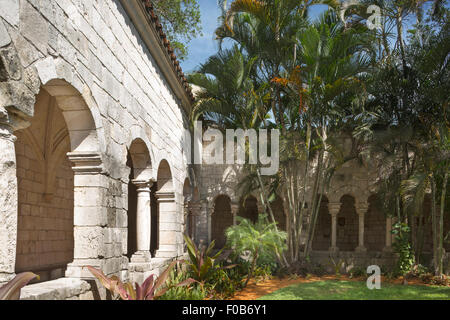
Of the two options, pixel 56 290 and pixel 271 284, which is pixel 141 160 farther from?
pixel 271 284

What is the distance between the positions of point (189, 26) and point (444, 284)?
10.9 metres

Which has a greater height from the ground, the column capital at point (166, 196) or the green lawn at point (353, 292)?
the column capital at point (166, 196)

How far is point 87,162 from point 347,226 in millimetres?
12365

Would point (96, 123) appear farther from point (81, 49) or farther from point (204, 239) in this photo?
point (204, 239)

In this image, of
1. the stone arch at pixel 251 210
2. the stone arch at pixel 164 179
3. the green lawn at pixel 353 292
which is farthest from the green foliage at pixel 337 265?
the stone arch at pixel 164 179

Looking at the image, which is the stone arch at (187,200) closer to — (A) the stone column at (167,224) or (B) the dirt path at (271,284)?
(A) the stone column at (167,224)

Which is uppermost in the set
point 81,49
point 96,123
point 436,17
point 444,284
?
point 436,17

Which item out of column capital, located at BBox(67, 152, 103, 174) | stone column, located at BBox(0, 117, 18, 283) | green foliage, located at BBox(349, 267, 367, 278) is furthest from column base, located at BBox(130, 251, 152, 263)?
green foliage, located at BBox(349, 267, 367, 278)

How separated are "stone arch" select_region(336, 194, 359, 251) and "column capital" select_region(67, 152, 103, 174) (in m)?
12.0

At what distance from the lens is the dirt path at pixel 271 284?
797 cm

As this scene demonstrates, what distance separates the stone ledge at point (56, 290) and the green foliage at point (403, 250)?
7.67 metres

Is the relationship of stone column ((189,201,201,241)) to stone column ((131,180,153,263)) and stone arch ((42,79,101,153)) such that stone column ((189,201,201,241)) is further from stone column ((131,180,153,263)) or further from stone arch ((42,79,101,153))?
stone arch ((42,79,101,153))

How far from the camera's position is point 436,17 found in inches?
376
